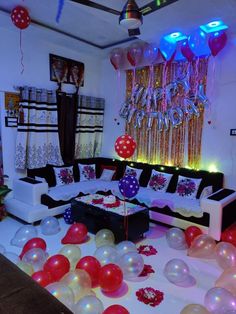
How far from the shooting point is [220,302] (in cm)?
181

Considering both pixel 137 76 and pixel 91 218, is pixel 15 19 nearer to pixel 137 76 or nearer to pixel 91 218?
pixel 137 76

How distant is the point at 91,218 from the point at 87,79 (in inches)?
122

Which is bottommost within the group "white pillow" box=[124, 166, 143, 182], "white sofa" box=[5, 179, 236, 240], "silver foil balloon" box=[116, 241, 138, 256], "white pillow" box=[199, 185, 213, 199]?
"silver foil balloon" box=[116, 241, 138, 256]

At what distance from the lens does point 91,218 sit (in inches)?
131

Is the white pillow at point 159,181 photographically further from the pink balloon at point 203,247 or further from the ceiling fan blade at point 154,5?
the ceiling fan blade at point 154,5

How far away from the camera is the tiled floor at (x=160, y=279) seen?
207cm

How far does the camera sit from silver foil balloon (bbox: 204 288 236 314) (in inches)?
69.1

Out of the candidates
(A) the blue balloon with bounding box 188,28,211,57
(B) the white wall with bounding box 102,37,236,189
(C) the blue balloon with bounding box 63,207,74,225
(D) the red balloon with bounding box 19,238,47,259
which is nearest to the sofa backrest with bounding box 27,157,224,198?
(B) the white wall with bounding box 102,37,236,189

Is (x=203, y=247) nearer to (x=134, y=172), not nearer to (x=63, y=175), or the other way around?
(x=134, y=172)

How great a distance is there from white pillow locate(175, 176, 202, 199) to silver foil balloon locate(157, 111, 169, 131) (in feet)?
3.38

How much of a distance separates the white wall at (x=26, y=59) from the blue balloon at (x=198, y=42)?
2062 millimetres

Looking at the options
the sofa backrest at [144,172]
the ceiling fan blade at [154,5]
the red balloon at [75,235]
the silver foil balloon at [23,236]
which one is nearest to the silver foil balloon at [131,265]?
the red balloon at [75,235]

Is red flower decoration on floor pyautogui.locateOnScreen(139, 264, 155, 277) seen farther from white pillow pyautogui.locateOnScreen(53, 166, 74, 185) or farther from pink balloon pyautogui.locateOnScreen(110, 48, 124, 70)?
pink balloon pyautogui.locateOnScreen(110, 48, 124, 70)

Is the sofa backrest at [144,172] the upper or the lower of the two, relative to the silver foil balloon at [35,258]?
upper
